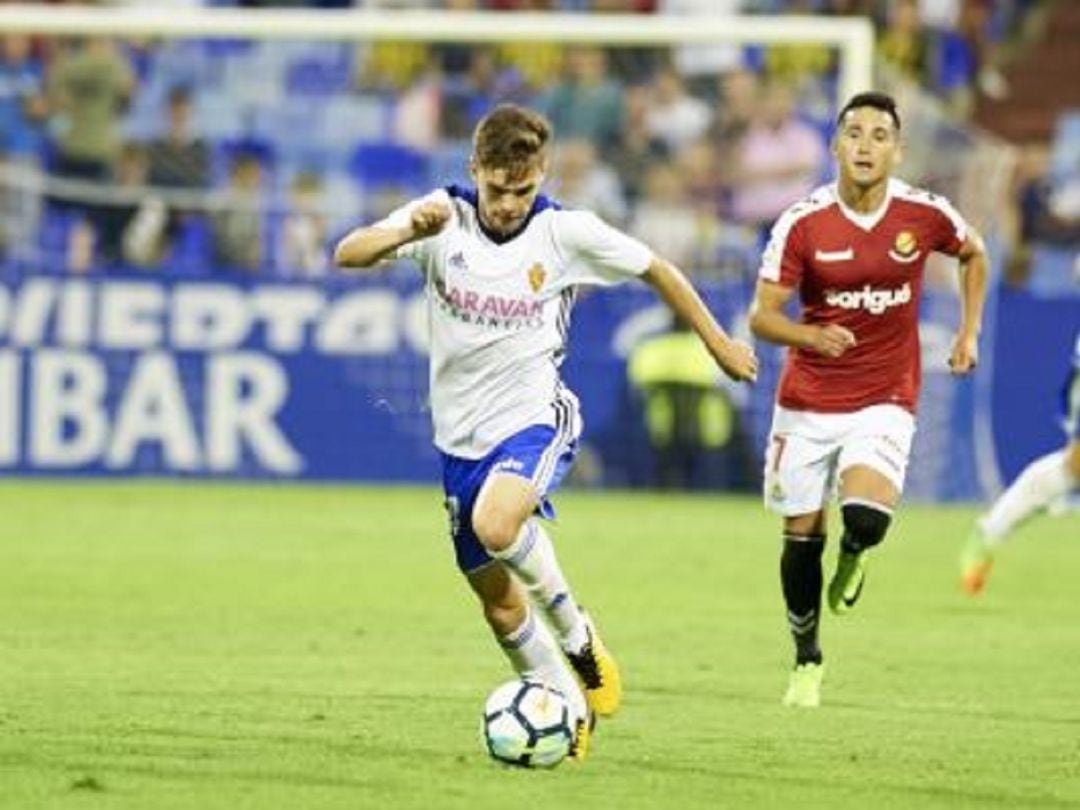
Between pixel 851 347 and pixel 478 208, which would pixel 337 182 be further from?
pixel 478 208

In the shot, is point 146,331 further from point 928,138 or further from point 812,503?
point 812,503

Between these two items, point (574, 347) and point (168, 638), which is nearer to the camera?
point (168, 638)

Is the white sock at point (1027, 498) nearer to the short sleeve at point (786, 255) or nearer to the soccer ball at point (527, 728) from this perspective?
the short sleeve at point (786, 255)

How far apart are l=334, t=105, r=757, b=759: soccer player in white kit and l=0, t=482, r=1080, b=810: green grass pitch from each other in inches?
19.1

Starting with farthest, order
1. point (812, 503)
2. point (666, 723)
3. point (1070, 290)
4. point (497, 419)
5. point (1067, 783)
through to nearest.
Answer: point (1070, 290), point (812, 503), point (666, 723), point (497, 419), point (1067, 783)

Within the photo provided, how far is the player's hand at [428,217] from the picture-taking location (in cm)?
944

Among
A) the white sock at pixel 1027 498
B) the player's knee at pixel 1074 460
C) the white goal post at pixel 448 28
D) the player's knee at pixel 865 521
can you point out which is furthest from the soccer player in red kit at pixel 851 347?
the white goal post at pixel 448 28

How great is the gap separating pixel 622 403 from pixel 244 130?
3.48 m

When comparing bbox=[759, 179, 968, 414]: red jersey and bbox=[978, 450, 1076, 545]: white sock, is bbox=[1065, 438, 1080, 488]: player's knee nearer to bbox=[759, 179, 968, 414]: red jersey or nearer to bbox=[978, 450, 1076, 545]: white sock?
bbox=[978, 450, 1076, 545]: white sock

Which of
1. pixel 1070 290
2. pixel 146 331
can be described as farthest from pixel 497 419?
pixel 1070 290

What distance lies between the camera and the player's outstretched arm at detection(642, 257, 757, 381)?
9.56 meters

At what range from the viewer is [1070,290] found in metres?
24.9

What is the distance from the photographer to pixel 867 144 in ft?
38.6

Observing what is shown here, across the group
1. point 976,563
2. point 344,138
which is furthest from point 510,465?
point 344,138
